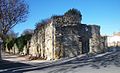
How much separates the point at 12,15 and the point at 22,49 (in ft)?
32.1

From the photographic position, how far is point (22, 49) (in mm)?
44500

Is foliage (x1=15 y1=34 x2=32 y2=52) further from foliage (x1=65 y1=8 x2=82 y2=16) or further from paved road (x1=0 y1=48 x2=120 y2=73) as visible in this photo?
paved road (x1=0 y1=48 x2=120 y2=73)

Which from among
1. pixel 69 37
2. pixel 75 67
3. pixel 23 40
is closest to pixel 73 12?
pixel 69 37

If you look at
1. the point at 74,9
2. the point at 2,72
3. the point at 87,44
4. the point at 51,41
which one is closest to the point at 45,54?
the point at 51,41

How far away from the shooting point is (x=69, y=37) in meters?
27.7

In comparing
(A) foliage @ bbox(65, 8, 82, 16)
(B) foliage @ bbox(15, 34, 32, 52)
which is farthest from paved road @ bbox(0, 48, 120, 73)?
(B) foliage @ bbox(15, 34, 32, 52)

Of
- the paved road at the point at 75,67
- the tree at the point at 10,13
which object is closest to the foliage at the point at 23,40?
the tree at the point at 10,13

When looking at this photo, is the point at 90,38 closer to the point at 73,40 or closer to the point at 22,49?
the point at 73,40

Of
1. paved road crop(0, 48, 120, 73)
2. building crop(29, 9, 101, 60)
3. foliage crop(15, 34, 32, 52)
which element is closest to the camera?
paved road crop(0, 48, 120, 73)

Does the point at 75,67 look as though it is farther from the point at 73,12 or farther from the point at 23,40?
the point at 23,40

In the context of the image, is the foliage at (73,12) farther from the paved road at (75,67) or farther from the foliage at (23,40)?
the foliage at (23,40)

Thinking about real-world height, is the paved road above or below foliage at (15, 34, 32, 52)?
below

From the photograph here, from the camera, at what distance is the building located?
89.3 feet

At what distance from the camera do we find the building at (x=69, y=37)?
89.3 feet
